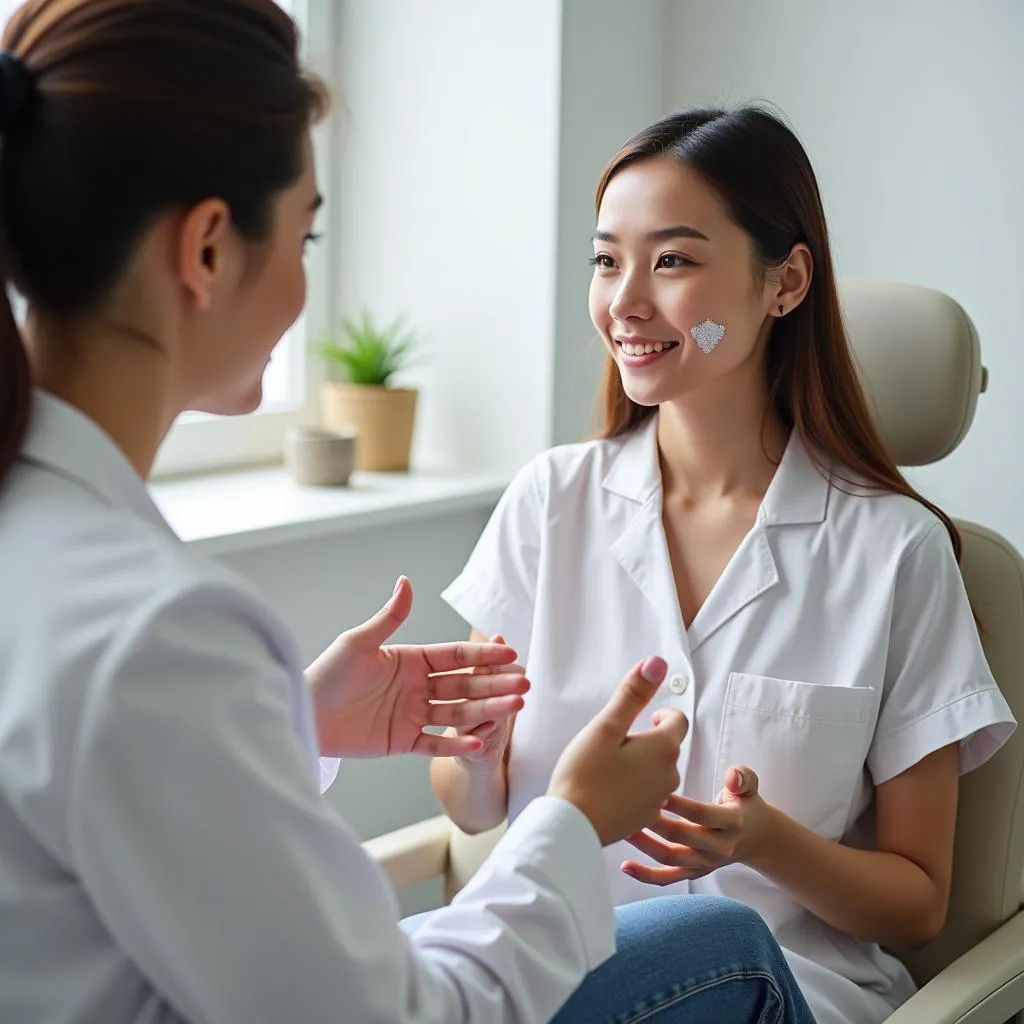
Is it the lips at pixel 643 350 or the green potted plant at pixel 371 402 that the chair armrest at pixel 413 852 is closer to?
the lips at pixel 643 350

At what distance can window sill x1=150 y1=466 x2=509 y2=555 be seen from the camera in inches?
74.1

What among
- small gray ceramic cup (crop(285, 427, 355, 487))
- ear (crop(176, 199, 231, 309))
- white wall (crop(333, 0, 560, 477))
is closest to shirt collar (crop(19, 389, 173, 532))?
ear (crop(176, 199, 231, 309))

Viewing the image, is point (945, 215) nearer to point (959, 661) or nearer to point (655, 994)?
point (959, 661)

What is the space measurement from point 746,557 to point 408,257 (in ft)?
3.41

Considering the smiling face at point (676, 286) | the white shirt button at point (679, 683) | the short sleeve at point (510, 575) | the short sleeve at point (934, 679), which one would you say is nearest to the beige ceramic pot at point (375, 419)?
the short sleeve at point (510, 575)

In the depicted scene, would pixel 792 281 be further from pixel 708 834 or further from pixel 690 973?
pixel 690 973

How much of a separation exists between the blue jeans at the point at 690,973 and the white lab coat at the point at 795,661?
200 millimetres

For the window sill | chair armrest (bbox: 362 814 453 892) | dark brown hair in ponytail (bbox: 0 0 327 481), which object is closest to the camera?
dark brown hair in ponytail (bbox: 0 0 327 481)

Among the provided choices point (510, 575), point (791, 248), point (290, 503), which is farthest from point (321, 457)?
point (791, 248)

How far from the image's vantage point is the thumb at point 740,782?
1.35 m

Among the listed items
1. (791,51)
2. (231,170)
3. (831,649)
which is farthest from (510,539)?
(791,51)

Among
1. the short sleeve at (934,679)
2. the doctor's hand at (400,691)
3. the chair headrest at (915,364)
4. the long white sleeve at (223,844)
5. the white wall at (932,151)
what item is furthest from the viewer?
the white wall at (932,151)

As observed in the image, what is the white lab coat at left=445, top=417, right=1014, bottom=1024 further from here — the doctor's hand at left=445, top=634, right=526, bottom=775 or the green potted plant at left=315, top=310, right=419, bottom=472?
the green potted plant at left=315, top=310, right=419, bottom=472

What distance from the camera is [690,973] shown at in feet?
3.85
